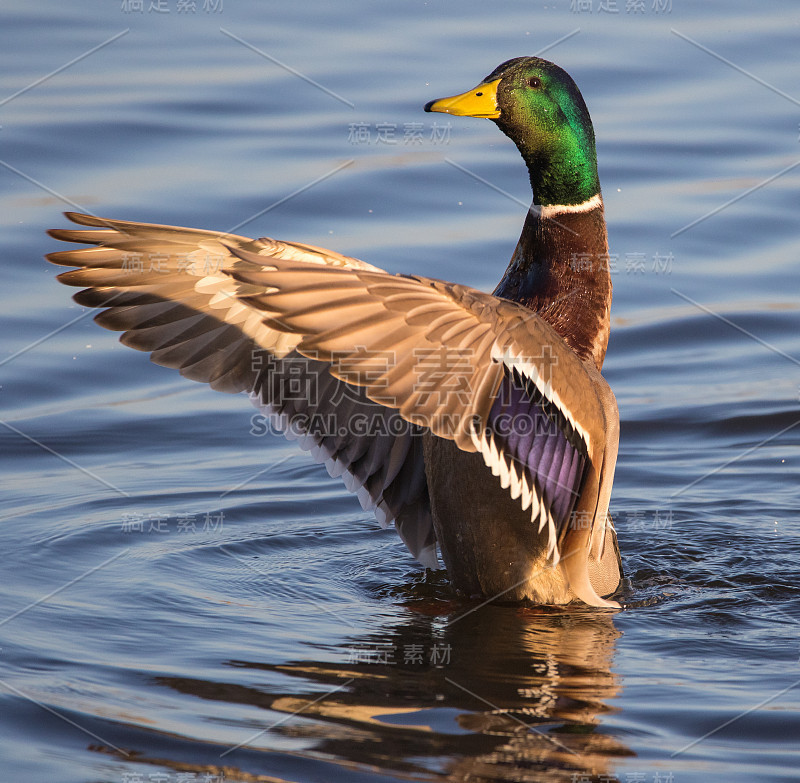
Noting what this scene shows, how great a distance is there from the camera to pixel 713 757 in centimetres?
378

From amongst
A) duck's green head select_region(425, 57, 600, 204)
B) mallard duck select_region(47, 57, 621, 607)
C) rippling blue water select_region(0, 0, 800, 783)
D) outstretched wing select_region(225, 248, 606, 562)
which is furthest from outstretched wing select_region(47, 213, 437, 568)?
duck's green head select_region(425, 57, 600, 204)

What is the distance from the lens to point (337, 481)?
649 centimetres

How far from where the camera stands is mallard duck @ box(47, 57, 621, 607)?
145 inches

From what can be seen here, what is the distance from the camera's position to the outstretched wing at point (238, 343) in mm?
4742

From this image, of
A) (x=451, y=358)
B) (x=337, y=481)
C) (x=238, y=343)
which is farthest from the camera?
(x=337, y=481)

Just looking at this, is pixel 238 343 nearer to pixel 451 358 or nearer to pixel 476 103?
pixel 476 103

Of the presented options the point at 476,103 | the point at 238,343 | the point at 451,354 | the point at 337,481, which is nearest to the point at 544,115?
the point at 476,103

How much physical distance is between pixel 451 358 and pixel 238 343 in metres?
1.52

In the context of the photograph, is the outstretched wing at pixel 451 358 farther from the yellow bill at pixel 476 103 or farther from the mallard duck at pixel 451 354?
the yellow bill at pixel 476 103

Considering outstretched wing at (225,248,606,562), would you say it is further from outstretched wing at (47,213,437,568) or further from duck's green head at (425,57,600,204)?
duck's green head at (425,57,600,204)

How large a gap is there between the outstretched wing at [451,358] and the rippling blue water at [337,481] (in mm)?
762

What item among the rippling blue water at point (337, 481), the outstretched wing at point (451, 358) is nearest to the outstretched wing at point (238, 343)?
the rippling blue water at point (337, 481)

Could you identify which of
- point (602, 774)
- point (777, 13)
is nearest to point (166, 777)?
point (602, 774)

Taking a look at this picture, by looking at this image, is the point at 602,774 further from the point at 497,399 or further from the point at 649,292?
the point at 649,292
